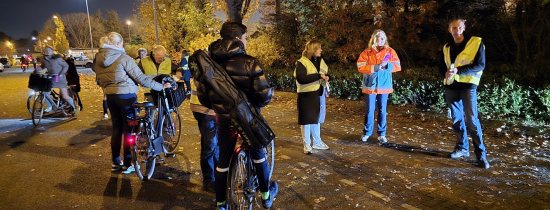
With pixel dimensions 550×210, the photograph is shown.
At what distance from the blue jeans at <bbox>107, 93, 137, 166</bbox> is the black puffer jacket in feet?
6.99

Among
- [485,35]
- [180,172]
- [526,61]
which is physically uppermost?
[485,35]

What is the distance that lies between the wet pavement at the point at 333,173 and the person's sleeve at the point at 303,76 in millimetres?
1215

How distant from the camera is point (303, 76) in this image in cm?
546

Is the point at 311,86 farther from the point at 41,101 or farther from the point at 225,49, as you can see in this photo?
the point at 41,101

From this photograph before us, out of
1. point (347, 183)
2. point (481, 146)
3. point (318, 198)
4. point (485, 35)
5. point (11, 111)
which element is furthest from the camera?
point (485, 35)

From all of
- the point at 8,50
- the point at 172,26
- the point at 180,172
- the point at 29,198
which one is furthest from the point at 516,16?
the point at 8,50

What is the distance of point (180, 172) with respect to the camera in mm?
5074

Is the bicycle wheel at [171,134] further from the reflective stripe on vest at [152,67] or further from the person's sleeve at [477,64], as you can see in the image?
the person's sleeve at [477,64]

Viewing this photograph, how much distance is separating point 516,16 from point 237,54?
1327 cm

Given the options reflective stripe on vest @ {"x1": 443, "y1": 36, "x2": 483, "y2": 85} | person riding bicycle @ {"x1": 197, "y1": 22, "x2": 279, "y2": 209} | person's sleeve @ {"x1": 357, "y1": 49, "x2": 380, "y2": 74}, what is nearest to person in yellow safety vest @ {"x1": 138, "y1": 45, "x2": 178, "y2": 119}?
person riding bicycle @ {"x1": 197, "y1": 22, "x2": 279, "y2": 209}

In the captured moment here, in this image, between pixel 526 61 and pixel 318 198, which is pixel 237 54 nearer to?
pixel 318 198

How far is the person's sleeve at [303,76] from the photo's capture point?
5438 millimetres

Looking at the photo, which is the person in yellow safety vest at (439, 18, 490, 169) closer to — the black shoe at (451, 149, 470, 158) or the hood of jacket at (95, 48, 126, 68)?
the black shoe at (451, 149, 470, 158)

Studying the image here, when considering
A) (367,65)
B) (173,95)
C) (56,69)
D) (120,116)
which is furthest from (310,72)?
(56,69)
